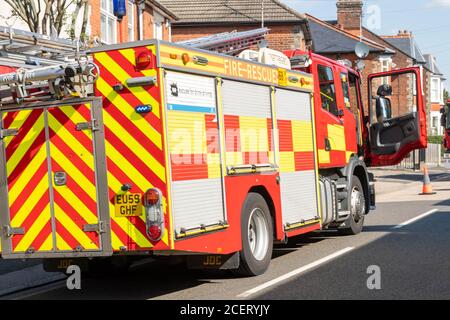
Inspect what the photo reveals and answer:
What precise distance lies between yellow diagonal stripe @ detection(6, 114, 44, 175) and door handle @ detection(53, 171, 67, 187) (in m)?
0.45

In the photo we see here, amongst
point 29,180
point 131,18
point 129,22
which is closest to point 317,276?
point 29,180

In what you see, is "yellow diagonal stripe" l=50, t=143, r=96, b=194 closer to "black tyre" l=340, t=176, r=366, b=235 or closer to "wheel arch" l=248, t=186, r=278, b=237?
"wheel arch" l=248, t=186, r=278, b=237

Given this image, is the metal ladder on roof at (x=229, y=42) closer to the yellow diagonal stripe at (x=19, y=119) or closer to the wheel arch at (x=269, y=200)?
the wheel arch at (x=269, y=200)

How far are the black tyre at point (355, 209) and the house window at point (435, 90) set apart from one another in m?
71.9

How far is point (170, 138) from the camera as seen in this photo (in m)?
7.58

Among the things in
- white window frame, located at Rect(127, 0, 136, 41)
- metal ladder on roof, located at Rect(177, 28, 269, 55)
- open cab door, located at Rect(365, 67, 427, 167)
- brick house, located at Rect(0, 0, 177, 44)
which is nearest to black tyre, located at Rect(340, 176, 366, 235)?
open cab door, located at Rect(365, 67, 427, 167)

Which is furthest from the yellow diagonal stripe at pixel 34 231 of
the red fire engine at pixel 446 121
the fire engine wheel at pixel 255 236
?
the red fire engine at pixel 446 121

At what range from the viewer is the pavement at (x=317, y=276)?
26.5 feet

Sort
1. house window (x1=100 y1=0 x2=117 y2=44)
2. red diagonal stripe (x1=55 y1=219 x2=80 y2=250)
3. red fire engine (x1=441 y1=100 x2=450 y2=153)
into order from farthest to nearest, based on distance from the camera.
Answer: red fire engine (x1=441 y1=100 x2=450 y2=153)
house window (x1=100 y1=0 x2=117 y2=44)
red diagonal stripe (x1=55 y1=219 x2=80 y2=250)

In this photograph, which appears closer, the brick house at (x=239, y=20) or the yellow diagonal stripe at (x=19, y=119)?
the yellow diagonal stripe at (x=19, y=119)

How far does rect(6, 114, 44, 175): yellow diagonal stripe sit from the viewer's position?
26.2 ft
